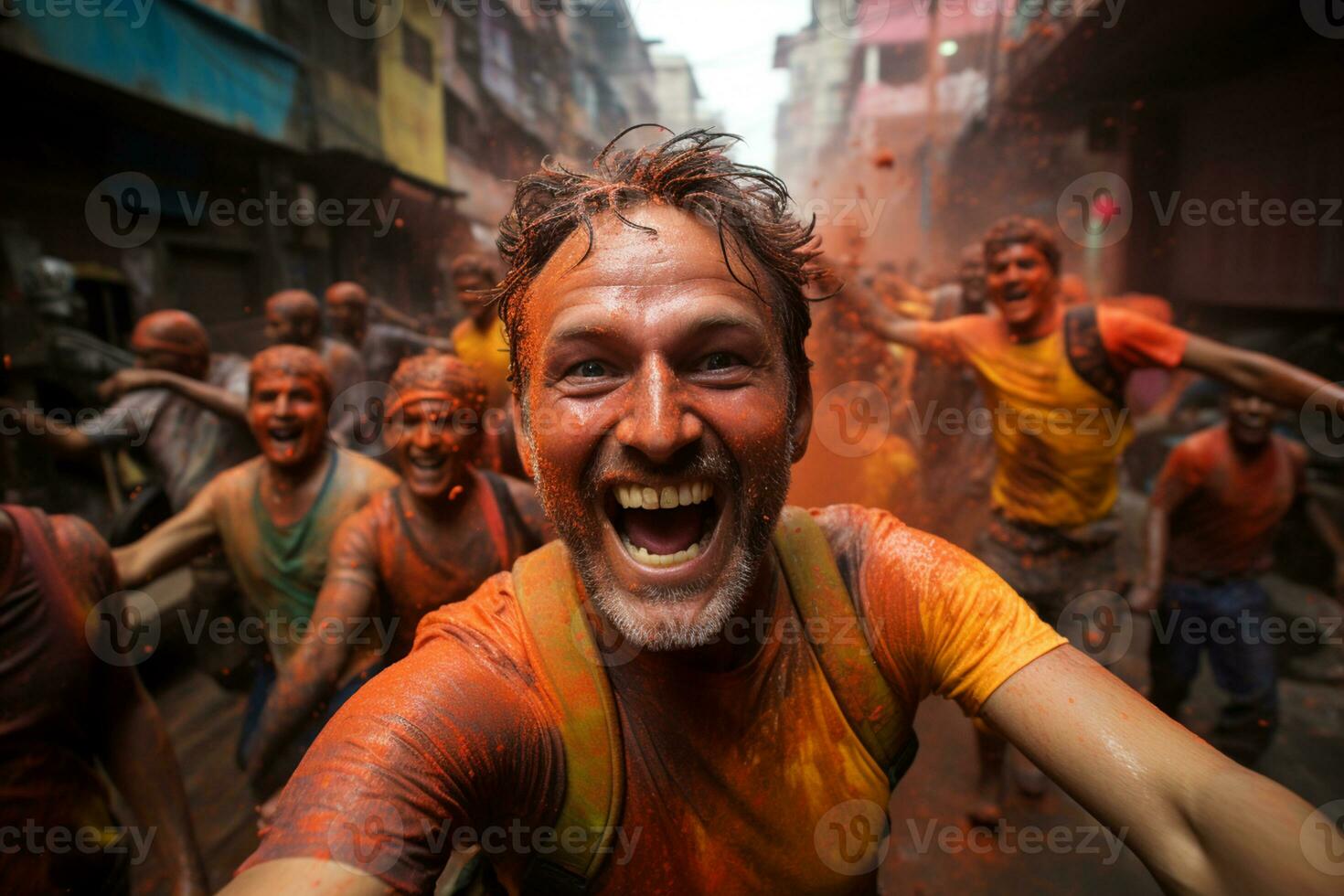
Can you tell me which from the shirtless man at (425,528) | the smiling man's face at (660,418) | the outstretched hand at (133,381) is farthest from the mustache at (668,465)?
the outstretched hand at (133,381)

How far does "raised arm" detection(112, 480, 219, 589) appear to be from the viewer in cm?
281

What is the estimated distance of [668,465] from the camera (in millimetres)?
1305

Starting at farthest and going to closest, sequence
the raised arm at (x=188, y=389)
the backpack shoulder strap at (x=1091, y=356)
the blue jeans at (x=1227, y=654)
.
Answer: the raised arm at (x=188, y=389), the blue jeans at (x=1227, y=654), the backpack shoulder strap at (x=1091, y=356)

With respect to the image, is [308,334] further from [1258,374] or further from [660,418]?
[1258,374]

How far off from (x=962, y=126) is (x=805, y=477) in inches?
530

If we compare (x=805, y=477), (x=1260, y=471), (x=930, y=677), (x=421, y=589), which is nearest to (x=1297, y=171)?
(x=1260, y=471)

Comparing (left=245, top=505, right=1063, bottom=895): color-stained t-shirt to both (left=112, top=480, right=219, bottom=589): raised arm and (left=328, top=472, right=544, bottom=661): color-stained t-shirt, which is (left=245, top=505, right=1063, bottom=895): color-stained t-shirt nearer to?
(left=328, top=472, right=544, bottom=661): color-stained t-shirt

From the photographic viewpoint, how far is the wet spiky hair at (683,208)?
4.75ft

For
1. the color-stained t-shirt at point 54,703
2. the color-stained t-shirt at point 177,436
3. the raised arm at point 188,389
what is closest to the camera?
the color-stained t-shirt at point 54,703

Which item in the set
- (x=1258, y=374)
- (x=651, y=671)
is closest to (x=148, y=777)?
(x=651, y=671)

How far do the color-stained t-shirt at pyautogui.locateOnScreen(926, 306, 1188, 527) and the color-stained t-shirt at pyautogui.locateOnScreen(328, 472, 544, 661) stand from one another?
105 inches

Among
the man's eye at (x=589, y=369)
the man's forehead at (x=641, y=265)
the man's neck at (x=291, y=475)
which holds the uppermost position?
the man's forehead at (x=641, y=265)

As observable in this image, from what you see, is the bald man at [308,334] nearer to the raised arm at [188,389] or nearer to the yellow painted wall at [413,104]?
the raised arm at [188,389]

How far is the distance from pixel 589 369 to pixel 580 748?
2.43 ft
